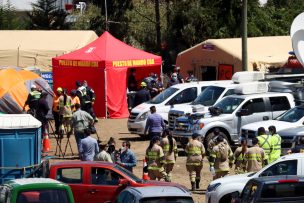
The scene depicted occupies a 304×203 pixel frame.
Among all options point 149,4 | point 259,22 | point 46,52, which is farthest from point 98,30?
point 46,52

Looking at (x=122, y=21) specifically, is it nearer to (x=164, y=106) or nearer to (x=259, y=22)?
(x=259, y=22)

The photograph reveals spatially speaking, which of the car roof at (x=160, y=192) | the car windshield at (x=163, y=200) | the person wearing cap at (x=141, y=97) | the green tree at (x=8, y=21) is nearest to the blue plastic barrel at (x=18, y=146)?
the car roof at (x=160, y=192)

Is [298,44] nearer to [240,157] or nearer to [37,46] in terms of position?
[240,157]

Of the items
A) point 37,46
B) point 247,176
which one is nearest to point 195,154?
point 247,176

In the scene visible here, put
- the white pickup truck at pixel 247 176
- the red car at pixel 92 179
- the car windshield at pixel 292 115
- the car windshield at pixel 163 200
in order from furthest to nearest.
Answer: the car windshield at pixel 292 115 → the red car at pixel 92 179 → the white pickup truck at pixel 247 176 → the car windshield at pixel 163 200

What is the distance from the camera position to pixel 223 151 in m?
20.8

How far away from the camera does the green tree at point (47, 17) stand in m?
65.1

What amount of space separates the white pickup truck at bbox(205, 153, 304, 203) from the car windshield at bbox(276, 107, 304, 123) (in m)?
7.74

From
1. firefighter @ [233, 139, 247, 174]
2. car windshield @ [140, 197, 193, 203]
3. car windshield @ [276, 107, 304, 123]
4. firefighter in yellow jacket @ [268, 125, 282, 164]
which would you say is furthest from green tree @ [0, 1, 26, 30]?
car windshield @ [140, 197, 193, 203]

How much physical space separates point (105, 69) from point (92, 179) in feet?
59.8

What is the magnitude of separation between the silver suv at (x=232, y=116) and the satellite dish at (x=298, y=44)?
4.90 ft

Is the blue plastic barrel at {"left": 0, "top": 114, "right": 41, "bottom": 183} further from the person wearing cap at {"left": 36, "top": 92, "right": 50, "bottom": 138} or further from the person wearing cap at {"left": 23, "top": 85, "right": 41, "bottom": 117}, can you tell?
the person wearing cap at {"left": 23, "top": 85, "right": 41, "bottom": 117}

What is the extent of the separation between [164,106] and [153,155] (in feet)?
31.9

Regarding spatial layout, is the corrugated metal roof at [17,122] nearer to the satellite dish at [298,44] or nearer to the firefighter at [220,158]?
the firefighter at [220,158]
